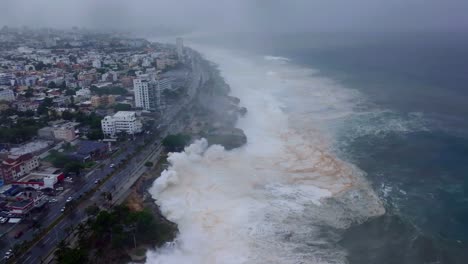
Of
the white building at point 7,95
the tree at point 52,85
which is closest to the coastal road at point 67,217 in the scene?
the white building at point 7,95

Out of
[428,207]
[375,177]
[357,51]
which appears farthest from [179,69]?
[428,207]

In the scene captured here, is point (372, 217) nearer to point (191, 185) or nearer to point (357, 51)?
point (191, 185)

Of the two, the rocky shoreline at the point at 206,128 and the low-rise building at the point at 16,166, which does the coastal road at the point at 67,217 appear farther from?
the low-rise building at the point at 16,166

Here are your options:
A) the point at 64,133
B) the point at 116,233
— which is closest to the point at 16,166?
the point at 64,133

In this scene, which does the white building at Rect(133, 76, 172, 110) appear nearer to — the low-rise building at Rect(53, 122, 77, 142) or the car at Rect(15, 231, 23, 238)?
the low-rise building at Rect(53, 122, 77, 142)

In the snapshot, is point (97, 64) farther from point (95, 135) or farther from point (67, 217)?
point (67, 217)

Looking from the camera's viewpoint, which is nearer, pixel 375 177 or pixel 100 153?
pixel 375 177
